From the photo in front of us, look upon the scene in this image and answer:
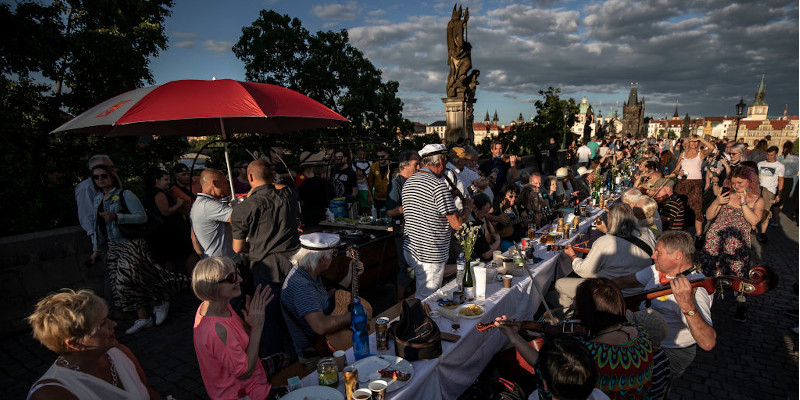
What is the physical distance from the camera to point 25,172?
17.9ft

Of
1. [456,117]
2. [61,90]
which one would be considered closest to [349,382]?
[61,90]

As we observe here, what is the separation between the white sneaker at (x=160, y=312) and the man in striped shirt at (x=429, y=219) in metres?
3.42

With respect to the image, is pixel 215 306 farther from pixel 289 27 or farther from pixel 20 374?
pixel 289 27

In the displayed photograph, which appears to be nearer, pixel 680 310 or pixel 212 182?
pixel 680 310

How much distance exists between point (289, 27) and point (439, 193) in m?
22.2

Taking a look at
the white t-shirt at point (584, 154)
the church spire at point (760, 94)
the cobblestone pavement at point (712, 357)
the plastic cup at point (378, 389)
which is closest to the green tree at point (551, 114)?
the white t-shirt at point (584, 154)

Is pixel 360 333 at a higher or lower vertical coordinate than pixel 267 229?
lower

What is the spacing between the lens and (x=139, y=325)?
4.85 meters

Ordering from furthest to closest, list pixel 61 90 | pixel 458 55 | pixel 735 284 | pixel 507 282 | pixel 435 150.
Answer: pixel 458 55, pixel 61 90, pixel 435 150, pixel 507 282, pixel 735 284

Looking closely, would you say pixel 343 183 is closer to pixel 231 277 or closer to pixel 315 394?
pixel 231 277

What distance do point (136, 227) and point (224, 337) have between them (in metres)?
3.42

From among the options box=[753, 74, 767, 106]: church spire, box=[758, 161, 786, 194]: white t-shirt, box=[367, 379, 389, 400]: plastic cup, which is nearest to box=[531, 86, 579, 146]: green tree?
box=[758, 161, 786, 194]: white t-shirt

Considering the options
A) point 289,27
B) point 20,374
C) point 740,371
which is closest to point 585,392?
point 740,371

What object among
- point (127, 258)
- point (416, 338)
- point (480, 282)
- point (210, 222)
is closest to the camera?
point (416, 338)
